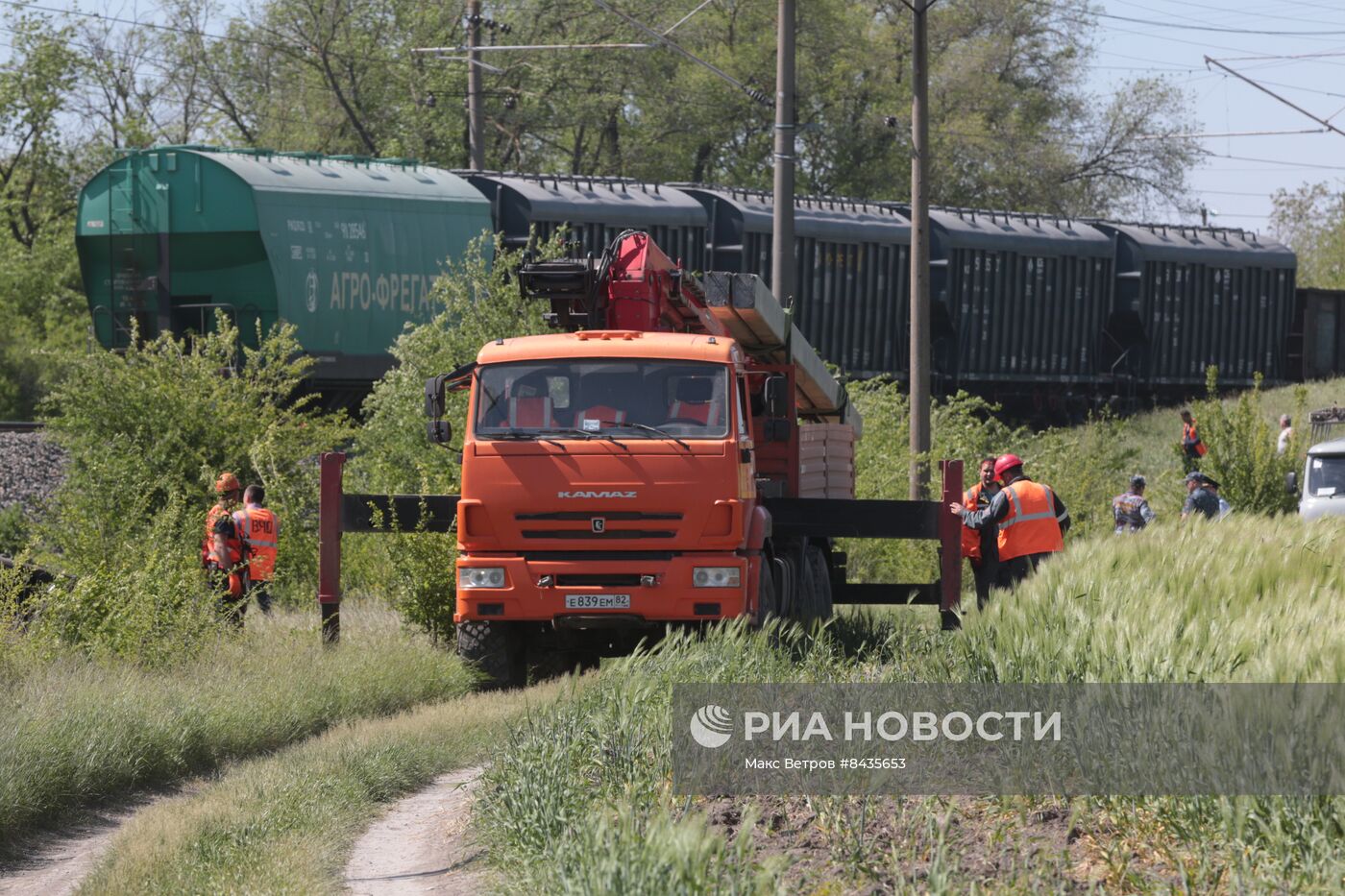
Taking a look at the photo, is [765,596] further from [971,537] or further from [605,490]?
[971,537]

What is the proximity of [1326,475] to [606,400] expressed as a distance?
1468 centimetres

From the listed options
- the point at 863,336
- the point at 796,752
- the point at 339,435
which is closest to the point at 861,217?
the point at 863,336

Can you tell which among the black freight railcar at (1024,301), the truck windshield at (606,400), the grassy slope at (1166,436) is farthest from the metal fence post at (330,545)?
the black freight railcar at (1024,301)

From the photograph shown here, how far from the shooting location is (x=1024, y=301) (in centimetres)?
3838

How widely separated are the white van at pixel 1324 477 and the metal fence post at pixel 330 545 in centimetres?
1408

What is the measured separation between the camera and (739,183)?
192 feet

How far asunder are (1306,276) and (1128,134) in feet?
55.5

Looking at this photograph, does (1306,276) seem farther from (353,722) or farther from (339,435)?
(353,722)

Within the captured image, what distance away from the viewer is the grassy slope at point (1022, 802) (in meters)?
5.26

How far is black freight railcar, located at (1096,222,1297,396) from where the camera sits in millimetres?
40438

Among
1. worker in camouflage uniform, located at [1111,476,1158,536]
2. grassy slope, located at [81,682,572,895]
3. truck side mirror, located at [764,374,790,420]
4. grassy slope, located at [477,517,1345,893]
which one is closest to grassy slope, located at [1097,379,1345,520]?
worker in camouflage uniform, located at [1111,476,1158,536]

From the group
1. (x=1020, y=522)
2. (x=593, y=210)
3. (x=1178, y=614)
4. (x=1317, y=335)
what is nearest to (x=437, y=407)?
(x=1020, y=522)

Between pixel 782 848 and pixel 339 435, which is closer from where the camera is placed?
pixel 782 848

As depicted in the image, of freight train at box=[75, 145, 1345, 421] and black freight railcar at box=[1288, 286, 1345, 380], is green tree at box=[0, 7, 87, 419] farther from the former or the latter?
black freight railcar at box=[1288, 286, 1345, 380]
